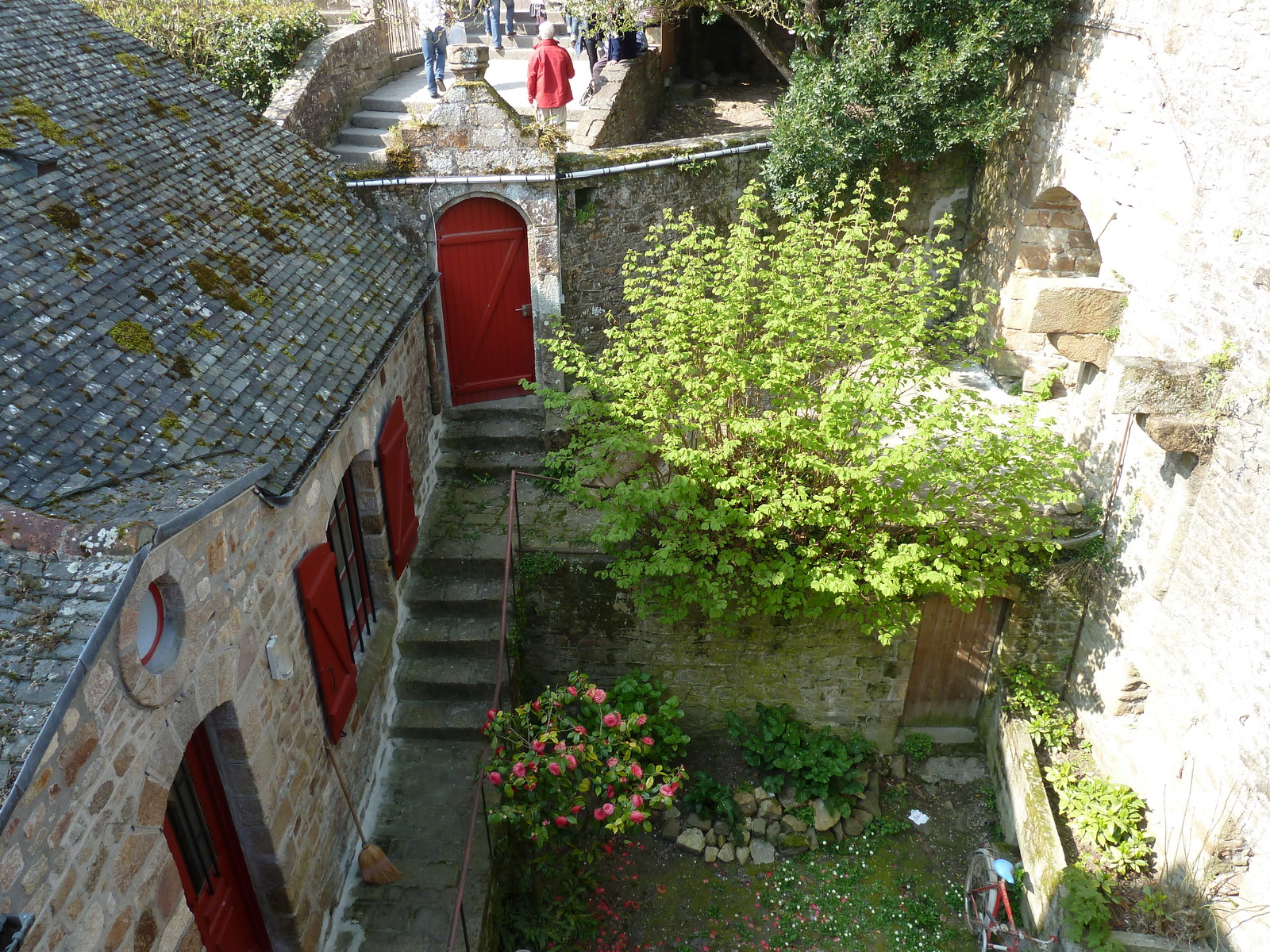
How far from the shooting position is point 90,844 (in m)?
3.78

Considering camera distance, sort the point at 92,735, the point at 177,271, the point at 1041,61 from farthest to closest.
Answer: the point at 1041,61 < the point at 177,271 < the point at 92,735

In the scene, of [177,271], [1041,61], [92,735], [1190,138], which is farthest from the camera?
[1041,61]

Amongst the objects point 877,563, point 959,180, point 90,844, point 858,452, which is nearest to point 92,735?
point 90,844

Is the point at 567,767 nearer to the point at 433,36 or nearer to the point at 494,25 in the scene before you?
the point at 433,36

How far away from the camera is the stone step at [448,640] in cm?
836

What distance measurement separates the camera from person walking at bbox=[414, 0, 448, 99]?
37.6 feet

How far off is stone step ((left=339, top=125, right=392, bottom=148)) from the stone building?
7.32ft

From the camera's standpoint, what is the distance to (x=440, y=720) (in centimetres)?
806

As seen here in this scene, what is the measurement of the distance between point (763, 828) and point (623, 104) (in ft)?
28.8

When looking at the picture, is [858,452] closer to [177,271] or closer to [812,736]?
[812,736]

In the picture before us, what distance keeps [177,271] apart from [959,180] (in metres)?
8.36

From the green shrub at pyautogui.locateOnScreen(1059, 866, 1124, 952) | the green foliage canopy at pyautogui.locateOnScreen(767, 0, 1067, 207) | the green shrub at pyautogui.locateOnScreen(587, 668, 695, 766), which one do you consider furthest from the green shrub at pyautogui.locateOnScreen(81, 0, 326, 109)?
the green shrub at pyautogui.locateOnScreen(1059, 866, 1124, 952)

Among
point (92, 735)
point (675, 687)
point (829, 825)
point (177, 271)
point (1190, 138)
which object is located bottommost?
point (829, 825)

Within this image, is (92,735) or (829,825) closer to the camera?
(92,735)
